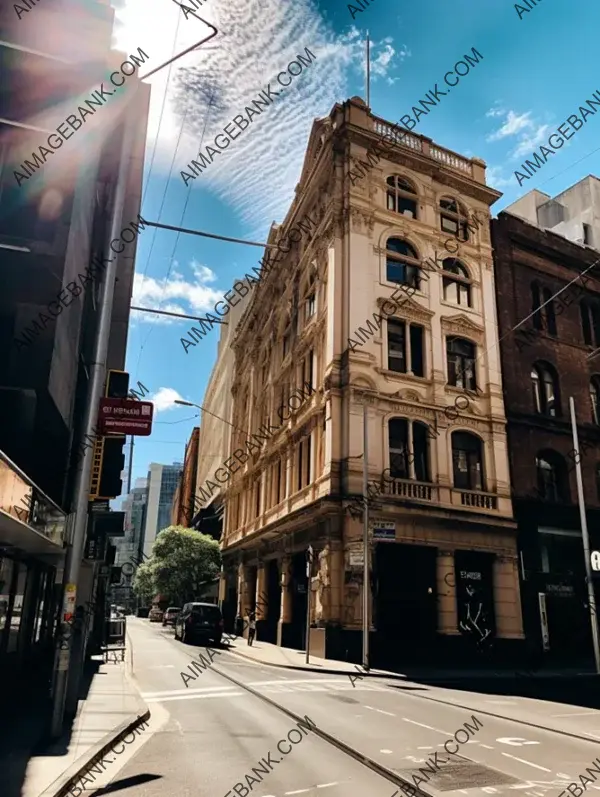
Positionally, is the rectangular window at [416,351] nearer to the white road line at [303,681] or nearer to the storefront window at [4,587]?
the white road line at [303,681]

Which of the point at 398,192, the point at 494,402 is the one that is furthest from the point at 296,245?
the point at 494,402

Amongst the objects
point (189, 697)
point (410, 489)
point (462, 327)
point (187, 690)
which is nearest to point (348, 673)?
point (187, 690)

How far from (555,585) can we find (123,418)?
2250 centimetres

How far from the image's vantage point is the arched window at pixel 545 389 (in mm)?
29688

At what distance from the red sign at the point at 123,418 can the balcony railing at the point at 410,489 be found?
1531 centimetres

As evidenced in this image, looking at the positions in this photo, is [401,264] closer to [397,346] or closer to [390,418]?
[397,346]

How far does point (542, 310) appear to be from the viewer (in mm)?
31281

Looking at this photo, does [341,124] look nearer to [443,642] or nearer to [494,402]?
[494,402]

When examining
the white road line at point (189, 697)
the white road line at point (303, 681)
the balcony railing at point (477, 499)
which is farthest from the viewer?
the balcony railing at point (477, 499)

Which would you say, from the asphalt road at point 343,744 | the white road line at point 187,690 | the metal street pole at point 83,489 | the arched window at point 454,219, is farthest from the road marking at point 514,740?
the arched window at point 454,219

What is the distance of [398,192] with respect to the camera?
30.1 meters

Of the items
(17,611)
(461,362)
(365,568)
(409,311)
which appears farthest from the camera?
(461,362)

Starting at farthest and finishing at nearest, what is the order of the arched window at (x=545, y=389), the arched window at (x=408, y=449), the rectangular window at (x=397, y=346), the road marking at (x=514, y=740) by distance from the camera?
the arched window at (x=545, y=389), the rectangular window at (x=397, y=346), the arched window at (x=408, y=449), the road marking at (x=514, y=740)

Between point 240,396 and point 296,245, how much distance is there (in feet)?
54.5
